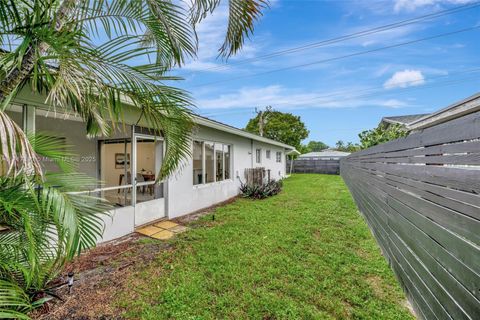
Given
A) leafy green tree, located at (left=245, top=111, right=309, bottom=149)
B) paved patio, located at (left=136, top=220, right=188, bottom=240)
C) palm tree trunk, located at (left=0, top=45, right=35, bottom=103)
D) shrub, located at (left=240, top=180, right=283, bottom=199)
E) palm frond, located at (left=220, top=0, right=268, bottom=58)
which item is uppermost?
leafy green tree, located at (left=245, top=111, right=309, bottom=149)

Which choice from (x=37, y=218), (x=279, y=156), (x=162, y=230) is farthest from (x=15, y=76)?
(x=279, y=156)

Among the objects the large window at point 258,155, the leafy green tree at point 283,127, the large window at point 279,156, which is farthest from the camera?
the leafy green tree at point 283,127

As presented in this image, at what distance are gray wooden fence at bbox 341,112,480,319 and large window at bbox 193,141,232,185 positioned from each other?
620cm

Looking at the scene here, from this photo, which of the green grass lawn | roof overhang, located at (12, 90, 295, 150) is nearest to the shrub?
roof overhang, located at (12, 90, 295, 150)

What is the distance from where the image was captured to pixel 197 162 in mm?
8594

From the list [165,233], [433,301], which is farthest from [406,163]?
[165,233]

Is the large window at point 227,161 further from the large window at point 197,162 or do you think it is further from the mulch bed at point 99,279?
the mulch bed at point 99,279

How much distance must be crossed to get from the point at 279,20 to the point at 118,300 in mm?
11959

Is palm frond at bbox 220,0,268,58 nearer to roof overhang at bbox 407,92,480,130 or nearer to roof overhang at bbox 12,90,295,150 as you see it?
roof overhang at bbox 12,90,295,150

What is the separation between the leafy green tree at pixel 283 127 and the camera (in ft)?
110

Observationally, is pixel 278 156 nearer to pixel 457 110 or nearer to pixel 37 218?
pixel 457 110

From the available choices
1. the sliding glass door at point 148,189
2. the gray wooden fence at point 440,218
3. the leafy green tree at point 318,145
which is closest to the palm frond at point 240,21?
the gray wooden fence at point 440,218

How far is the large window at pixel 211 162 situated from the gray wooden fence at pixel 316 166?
19.3 metres

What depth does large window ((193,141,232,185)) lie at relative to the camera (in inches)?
339
